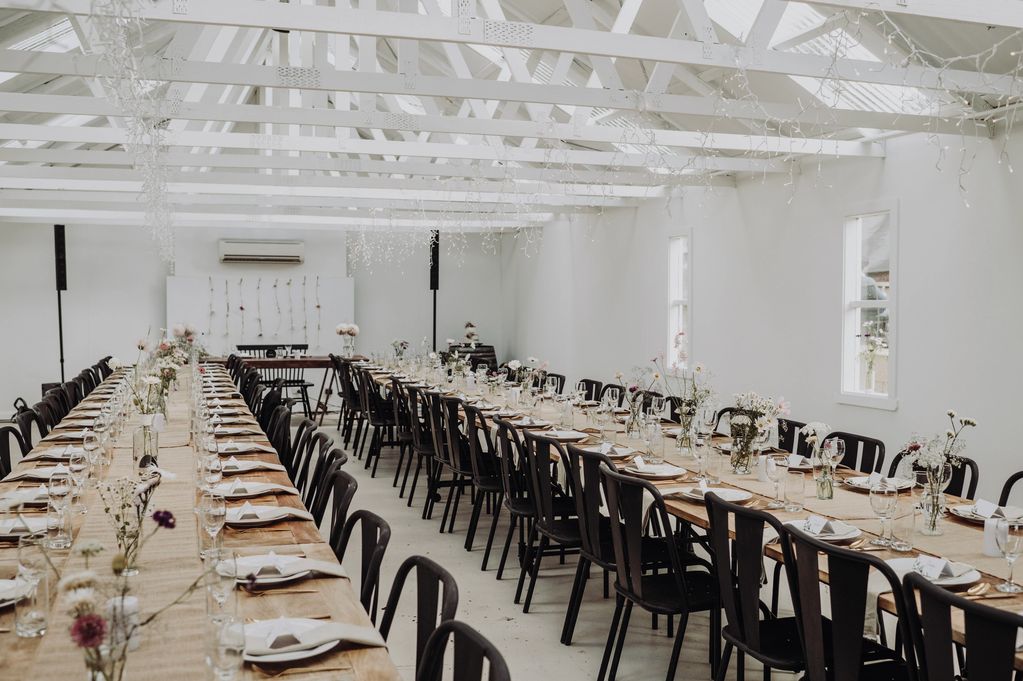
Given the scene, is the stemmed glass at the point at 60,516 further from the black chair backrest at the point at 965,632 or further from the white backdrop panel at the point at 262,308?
the white backdrop panel at the point at 262,308

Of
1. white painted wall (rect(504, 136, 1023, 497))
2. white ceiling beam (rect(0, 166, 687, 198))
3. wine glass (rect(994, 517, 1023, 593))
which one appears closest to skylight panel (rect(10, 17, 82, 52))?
white ceiling beam (rect(0, 166, 687, 198))

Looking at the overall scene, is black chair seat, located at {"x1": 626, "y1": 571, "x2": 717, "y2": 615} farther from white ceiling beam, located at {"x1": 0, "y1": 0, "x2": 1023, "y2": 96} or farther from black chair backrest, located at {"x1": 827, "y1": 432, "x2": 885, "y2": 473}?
white ceiling beam, located at {"x1": 0, "y1": 0, "x2": 1023, "y2": 96}

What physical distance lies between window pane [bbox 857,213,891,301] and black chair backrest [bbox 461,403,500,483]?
11.2ft

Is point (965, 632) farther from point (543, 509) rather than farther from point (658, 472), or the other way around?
point (543, 509)

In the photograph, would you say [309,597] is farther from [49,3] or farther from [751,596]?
[49,3]

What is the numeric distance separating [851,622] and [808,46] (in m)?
5.23

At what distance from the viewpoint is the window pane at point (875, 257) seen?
22.3 ft

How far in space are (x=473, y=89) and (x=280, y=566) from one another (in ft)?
10.8

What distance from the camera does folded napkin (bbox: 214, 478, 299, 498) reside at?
346cm

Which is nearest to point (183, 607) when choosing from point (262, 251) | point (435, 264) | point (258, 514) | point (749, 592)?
point (258, 514)

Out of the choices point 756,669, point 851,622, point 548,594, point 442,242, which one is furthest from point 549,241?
point 851,622

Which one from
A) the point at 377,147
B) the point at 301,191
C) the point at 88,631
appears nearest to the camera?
the point at 88,631

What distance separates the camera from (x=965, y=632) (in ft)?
6.33

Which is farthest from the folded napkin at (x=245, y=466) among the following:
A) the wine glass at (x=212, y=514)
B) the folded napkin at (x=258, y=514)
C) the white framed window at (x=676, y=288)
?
the white framed window at (x=676, y=288)
